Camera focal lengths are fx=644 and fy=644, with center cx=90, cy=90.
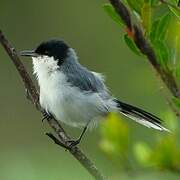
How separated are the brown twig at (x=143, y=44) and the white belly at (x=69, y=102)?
119 inches

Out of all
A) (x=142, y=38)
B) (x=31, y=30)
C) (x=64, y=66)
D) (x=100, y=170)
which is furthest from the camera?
(x=31, y=30)

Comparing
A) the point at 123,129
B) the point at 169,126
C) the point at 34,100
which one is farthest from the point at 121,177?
the point at 34,100

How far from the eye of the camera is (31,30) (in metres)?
9.45

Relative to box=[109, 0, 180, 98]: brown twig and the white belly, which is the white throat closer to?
the white belly

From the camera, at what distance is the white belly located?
4.05 m

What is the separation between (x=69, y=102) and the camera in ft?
13.4

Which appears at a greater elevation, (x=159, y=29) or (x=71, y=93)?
(x=159, y=29)

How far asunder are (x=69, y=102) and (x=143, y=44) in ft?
10.5

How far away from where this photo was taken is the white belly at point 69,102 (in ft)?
13.3

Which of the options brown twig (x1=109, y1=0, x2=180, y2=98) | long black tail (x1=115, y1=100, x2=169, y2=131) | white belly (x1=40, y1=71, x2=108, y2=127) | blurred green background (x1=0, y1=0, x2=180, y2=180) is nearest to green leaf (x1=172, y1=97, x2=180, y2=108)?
brown twig (x1=109, y1=0, x2=180, y2=98)

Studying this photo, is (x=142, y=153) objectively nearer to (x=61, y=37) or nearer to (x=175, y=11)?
(x=175, y=11)

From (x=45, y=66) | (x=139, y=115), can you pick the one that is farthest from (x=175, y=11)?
(x=45, y=66)

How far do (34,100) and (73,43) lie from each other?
678cm

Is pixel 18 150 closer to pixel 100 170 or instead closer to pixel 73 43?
pixel 100 170
